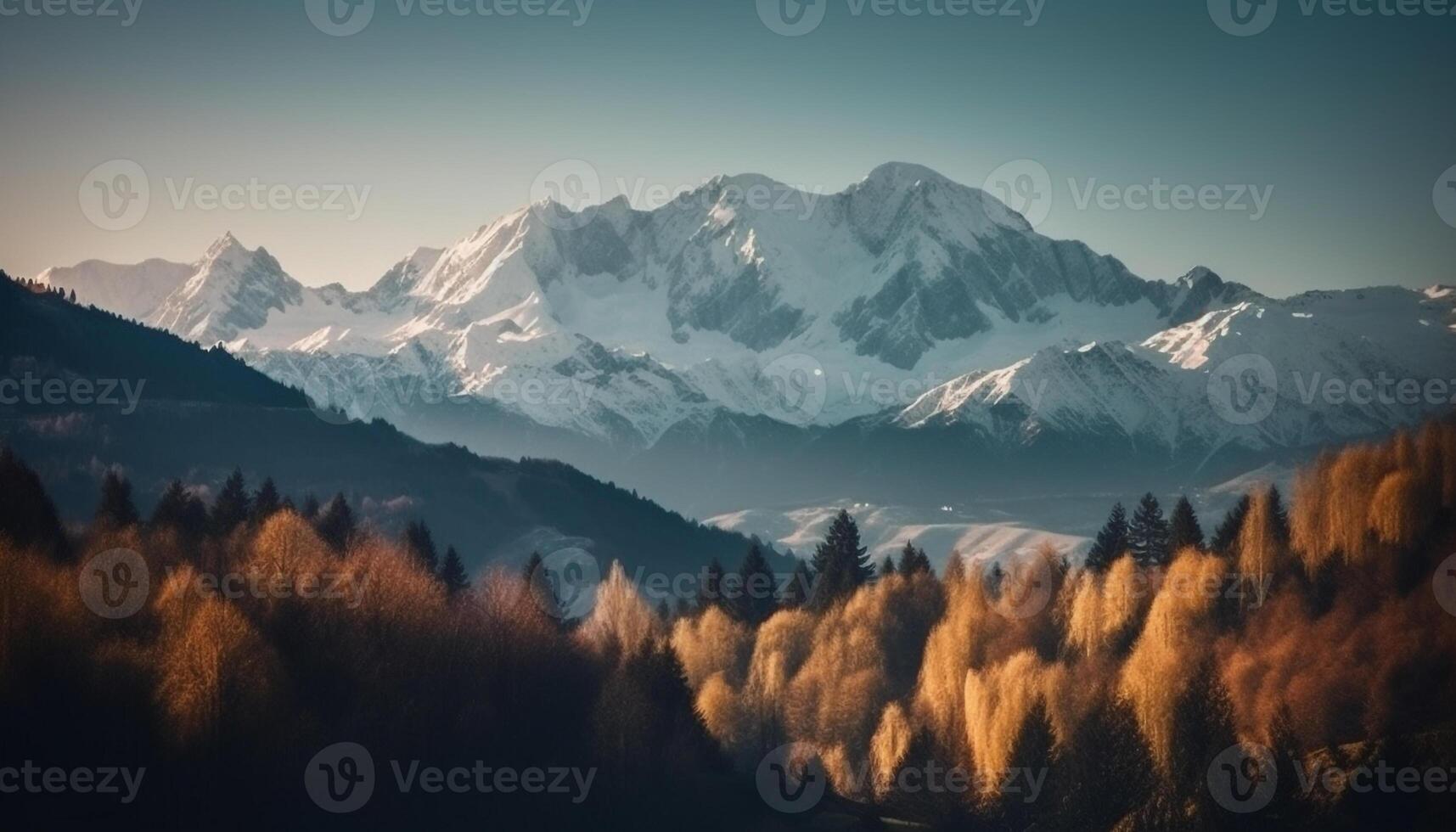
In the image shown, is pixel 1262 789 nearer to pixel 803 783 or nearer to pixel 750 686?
pixel 803 783

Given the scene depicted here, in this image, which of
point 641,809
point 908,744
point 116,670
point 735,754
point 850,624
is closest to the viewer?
point 116,670

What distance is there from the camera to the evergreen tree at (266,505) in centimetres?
11381

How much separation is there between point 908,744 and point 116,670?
48.4 metres

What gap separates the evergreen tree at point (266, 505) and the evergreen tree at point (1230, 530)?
68.4 meters

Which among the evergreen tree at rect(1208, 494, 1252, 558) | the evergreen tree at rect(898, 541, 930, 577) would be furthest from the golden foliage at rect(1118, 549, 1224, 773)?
the evergreen tree at rect(898, 541, 930, 577)

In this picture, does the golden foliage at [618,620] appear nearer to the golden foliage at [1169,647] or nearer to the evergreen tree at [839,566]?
the evergreen tree at [839,566]

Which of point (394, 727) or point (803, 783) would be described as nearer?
point (394, 727)

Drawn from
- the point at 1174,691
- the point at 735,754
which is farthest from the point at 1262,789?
the point at 735,754

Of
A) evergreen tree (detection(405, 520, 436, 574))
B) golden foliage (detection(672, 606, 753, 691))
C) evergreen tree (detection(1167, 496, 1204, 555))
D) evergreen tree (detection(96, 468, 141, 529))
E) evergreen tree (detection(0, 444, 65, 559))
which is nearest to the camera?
evergreen tree (detection(0, 444, 65, 559))

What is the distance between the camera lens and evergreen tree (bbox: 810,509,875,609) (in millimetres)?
134875

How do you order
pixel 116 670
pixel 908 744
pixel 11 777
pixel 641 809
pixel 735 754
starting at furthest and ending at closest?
pixel 735 754, pixel 908 744, pixel 641 809, pixel 116 670, pixel 11 777

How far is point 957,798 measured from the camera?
3752 inches

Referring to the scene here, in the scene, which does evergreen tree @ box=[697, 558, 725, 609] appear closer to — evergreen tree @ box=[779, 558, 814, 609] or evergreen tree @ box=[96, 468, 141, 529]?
evergreen tree @ box=[779, 558, 814, 609]

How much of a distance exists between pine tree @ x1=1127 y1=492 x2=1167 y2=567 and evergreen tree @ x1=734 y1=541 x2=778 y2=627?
31.4 metres
